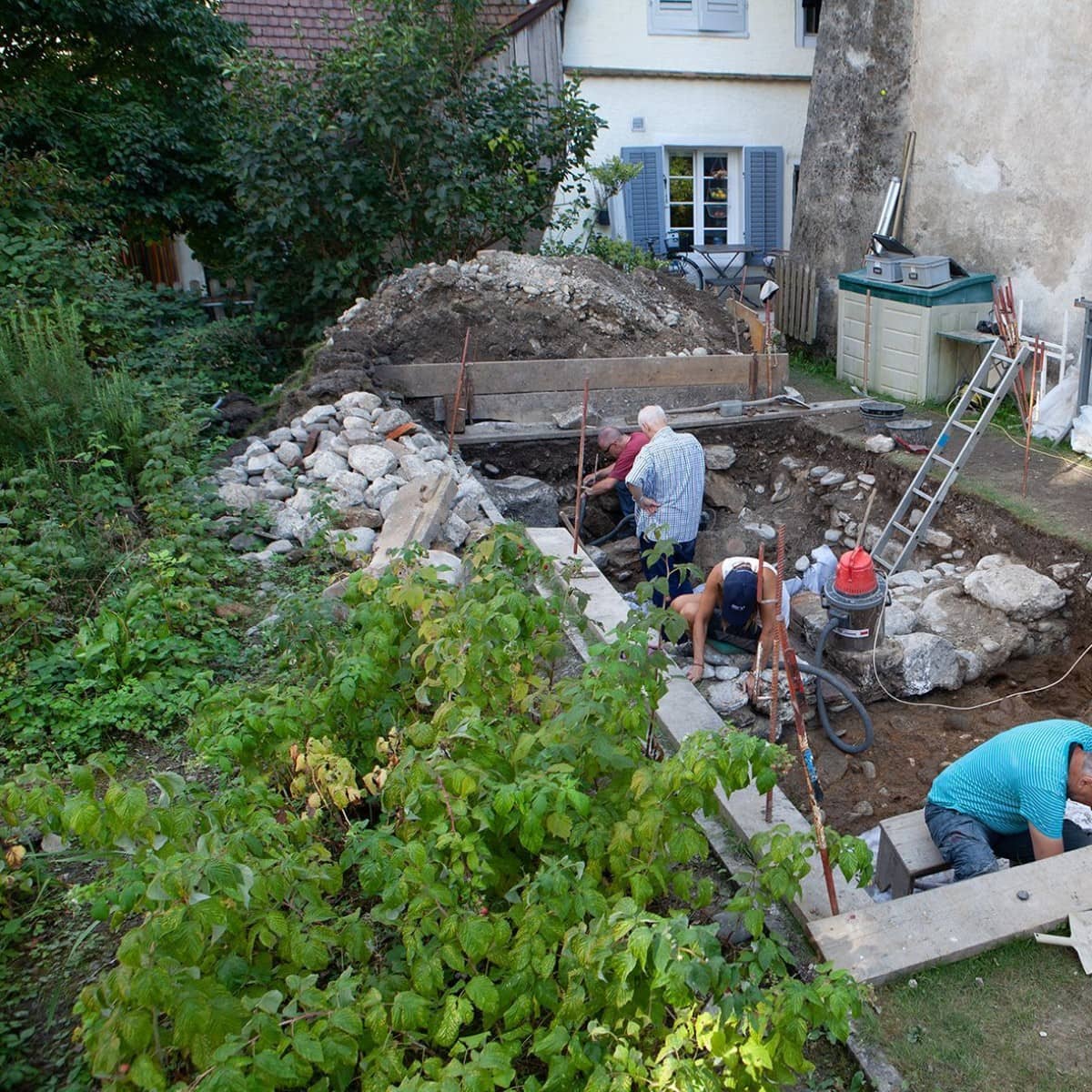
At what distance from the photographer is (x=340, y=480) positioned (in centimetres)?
737

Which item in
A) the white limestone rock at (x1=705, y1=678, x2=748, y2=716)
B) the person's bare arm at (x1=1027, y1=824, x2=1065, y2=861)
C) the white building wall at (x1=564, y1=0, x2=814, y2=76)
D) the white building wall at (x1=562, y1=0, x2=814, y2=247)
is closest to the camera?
the person's bare arm at (x1=1027, y1=824, x2=1065, y2=861)

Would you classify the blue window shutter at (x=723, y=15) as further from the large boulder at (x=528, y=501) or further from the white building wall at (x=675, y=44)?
the large boulder at (x=528, y=501)

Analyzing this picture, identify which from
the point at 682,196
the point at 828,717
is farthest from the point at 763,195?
the point at 828,717

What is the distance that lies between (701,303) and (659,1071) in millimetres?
11583

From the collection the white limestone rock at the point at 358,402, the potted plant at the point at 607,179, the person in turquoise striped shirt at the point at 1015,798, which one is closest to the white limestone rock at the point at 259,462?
the white limestone rock at the point at 358,402

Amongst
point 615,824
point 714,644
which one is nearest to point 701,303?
point 714,644

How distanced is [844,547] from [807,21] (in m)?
11.1

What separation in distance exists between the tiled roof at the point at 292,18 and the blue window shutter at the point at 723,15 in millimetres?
2852

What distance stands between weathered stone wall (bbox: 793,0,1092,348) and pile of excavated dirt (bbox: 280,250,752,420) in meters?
2.95

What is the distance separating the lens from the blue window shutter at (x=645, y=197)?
1538 cm

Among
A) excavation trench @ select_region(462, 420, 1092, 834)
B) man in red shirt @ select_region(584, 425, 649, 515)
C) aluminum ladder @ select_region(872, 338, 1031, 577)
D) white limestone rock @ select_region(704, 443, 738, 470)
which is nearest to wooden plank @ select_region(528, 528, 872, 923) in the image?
excavation trench @ select_region(462, 420, 1092, 834)

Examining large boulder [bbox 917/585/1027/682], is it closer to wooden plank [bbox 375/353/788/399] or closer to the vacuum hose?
the vacuum hose

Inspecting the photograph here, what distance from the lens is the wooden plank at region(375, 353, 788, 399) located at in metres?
10.2

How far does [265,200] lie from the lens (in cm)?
1191
